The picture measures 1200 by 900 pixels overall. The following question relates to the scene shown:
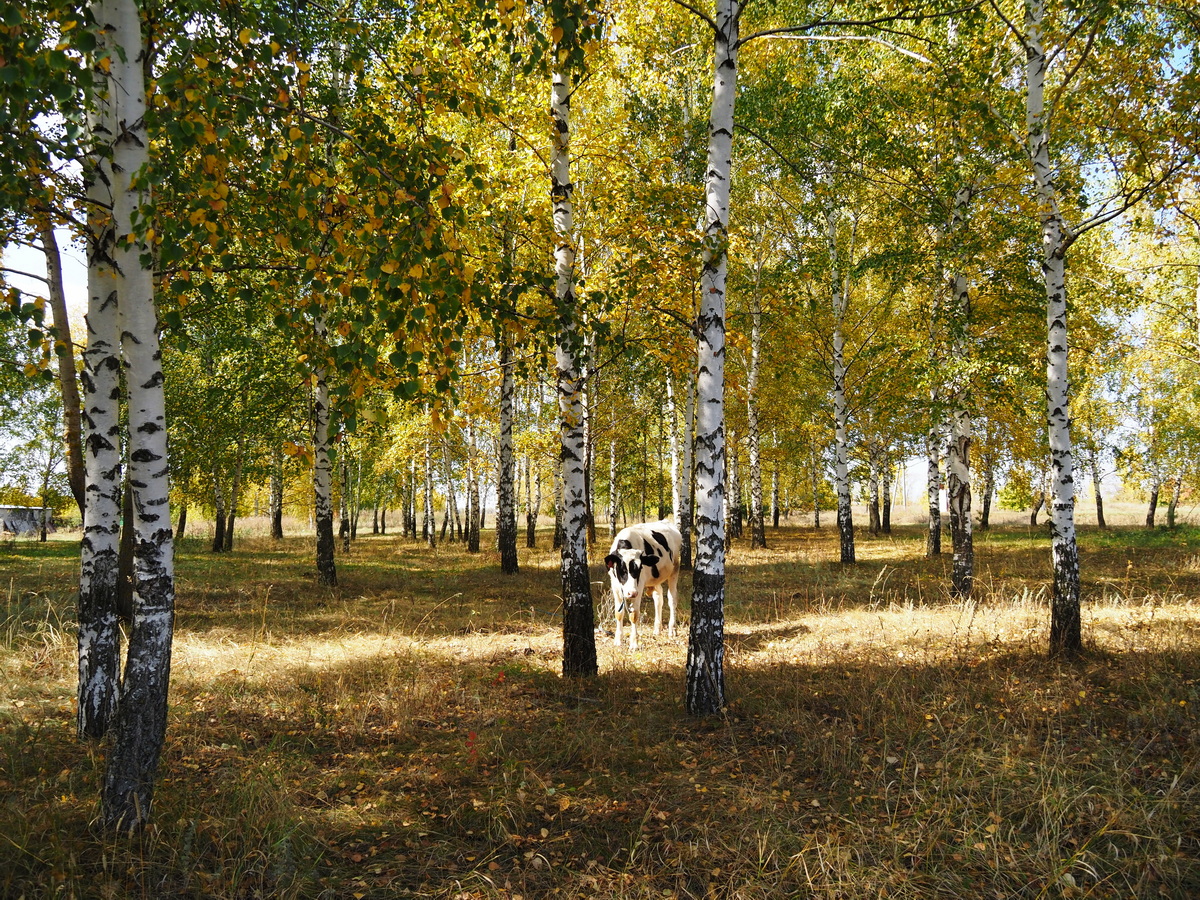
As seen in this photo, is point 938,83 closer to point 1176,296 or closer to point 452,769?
point 452,769

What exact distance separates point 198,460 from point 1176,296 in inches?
1264

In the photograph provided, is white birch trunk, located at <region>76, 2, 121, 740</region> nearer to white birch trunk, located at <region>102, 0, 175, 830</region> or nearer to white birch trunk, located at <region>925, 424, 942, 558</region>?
white birch trunk, located at <region>102, 0, 175, 830</region>

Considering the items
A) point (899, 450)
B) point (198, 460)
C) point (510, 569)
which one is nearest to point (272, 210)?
point (510, 569)

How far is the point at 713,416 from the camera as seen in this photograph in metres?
6.58

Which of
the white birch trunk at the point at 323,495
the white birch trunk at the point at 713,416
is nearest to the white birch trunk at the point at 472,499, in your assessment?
the white birch trunk at the point at 323,495

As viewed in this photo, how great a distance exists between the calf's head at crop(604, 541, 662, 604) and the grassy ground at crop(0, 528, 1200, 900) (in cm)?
92

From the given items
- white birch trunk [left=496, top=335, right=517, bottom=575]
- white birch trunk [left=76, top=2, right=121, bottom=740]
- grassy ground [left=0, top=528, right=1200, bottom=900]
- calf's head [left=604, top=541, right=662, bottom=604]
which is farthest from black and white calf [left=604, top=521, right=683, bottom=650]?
white birch trunk [left=496, top=335, right=517, bottom=575]

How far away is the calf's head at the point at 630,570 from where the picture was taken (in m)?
10.1

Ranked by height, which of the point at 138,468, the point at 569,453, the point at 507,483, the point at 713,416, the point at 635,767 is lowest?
the point at 635,767

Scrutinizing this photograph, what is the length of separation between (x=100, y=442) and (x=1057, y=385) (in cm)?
1060

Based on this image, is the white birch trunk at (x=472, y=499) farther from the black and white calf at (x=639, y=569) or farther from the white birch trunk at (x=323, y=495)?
the black and white calf at (x=639, y=569)

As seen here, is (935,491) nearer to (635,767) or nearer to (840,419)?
(840,419)

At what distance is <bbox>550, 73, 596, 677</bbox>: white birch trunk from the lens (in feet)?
26.2

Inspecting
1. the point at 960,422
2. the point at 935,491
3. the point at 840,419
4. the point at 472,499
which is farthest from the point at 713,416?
the point at 472,499
